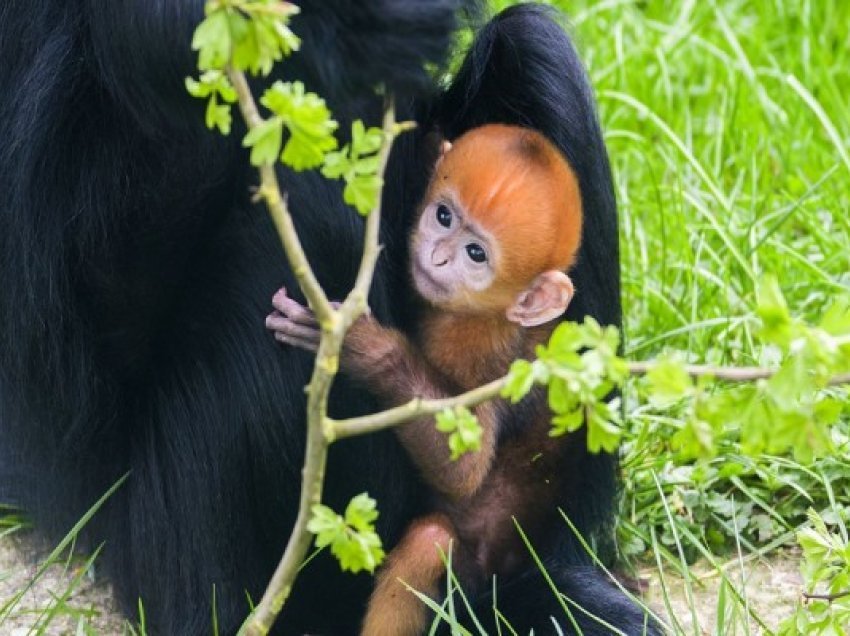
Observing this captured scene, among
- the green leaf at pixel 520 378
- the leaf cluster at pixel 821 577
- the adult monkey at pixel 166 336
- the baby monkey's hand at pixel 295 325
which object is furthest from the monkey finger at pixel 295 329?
the leaf cluster at pixel 821 577

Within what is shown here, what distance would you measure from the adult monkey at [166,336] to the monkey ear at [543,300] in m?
0.25

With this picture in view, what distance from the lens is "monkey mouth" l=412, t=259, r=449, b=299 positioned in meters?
3.24

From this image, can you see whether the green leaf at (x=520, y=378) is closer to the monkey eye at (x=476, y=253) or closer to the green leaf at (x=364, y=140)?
the green leaf at (x=364, y=140)

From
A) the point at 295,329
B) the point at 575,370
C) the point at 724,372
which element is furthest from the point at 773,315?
the point at 295,329

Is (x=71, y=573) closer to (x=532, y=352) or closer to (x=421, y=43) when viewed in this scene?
(x=532, y=352)

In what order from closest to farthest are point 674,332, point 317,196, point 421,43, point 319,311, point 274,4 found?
point 274,4
point 319,311
point 421,43
point 317,196
point 674,332

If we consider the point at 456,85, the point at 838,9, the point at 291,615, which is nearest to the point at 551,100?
the point at 456,85

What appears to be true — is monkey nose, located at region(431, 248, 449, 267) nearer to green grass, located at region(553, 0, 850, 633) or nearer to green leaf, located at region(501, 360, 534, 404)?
→ green grass, located at region(553, 0, 850, 633)

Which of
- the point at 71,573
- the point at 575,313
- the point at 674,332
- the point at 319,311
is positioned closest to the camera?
the point at 319,311

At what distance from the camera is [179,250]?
3.12 meters

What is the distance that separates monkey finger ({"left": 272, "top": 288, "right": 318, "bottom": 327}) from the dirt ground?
824 millimetres

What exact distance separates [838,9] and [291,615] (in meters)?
3.49

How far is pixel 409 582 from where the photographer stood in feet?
10.3

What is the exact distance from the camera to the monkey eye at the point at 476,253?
10.7 ft
